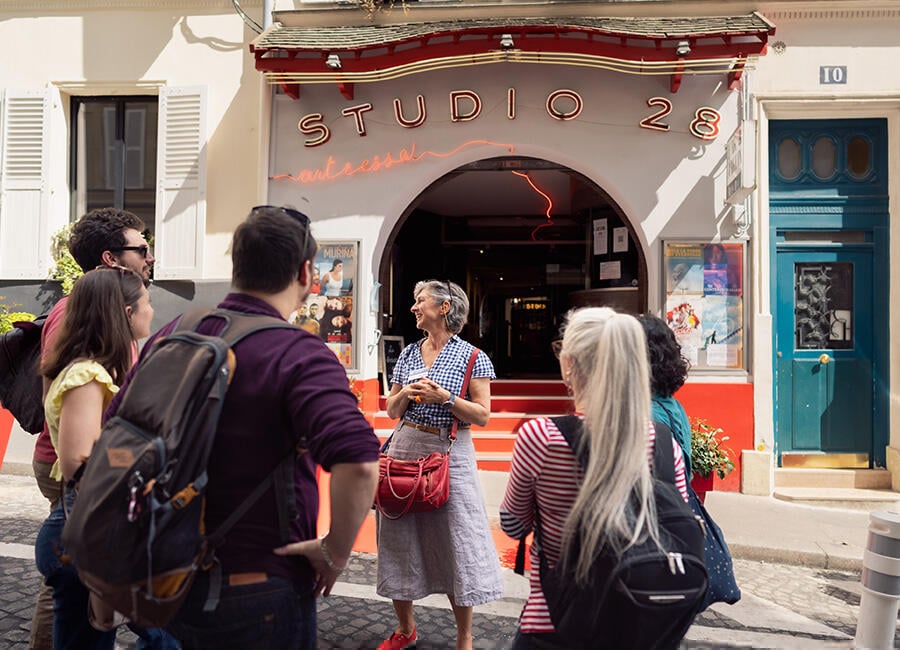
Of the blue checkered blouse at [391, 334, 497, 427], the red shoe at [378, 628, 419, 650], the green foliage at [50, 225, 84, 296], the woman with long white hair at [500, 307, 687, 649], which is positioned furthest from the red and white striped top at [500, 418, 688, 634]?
the green foliage at [50, 225, 84, 296]

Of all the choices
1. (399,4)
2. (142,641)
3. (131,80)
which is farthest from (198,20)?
(142,641)

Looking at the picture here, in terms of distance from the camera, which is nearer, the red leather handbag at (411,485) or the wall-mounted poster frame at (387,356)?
the red leather handbag at (411,485)

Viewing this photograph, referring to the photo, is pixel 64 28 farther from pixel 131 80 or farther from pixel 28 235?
pixel 28 235

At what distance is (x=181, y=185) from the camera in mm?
7969

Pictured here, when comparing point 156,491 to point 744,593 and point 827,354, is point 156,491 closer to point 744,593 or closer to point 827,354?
point 744,593

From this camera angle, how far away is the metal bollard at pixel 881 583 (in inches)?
127

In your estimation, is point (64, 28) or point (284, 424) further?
point (64, 28)

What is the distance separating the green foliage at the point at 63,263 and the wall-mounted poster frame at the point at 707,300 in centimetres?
647

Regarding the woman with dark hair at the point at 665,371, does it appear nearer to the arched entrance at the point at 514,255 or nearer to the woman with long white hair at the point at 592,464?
the woman with long white hair at the point at 592,464

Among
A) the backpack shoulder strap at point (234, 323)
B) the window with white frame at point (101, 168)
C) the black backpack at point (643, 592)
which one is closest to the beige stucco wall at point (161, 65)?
the window with white frame at point (101, 168)

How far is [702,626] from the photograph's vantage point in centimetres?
389

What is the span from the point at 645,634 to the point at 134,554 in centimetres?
117

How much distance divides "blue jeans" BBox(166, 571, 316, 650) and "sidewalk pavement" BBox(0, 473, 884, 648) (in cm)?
205

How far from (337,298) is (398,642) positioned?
190 inches
